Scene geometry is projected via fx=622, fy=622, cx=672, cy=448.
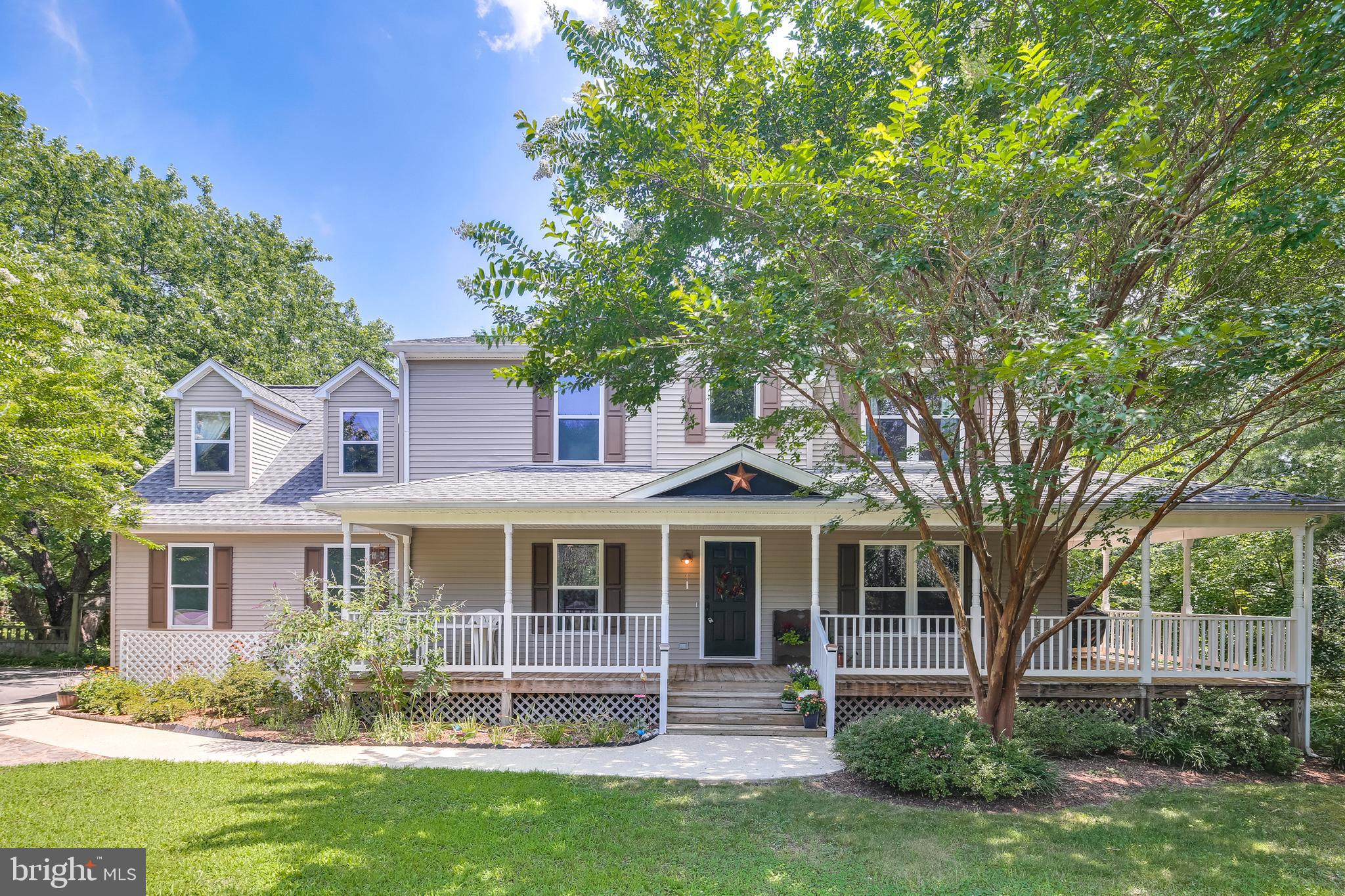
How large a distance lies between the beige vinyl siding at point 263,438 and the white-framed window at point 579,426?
691cm

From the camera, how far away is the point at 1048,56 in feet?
21.0

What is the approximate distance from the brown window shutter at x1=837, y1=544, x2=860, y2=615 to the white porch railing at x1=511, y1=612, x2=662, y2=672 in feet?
11.4

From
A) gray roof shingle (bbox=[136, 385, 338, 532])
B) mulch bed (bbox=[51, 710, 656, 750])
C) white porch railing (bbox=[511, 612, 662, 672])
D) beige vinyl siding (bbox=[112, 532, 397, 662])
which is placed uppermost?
gray roof shingle (bbox=[136, 385, 338, 532])

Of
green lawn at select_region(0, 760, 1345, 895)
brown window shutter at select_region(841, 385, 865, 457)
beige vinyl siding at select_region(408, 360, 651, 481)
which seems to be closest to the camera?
green lawn at select_region(0, 760, 1345, 895)

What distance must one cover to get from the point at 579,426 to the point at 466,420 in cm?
232

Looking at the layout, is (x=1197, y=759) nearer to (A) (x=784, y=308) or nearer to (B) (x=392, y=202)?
(A) (x=784, y=308)

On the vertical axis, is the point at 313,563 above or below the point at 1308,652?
above

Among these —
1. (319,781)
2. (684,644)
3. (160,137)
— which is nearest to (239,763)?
(319,781)

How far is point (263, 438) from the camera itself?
553 inches

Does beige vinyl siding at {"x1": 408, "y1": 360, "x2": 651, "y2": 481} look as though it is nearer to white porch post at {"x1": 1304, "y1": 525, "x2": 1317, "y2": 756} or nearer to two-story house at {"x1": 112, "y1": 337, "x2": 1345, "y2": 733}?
two-story house at {"x1": 112, "y1": 337, "x2": 1345, "y2": 733}

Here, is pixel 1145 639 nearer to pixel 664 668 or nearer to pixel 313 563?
pixel 664 668

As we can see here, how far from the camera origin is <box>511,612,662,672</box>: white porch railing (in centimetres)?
966

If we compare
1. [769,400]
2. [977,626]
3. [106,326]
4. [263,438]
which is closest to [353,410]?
[263,438]

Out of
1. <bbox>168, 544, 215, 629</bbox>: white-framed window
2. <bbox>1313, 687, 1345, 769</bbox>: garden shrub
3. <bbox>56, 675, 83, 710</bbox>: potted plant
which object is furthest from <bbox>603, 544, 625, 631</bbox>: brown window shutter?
<bbox>1313, 687, 1345, 769</bbox>: garden shrub
